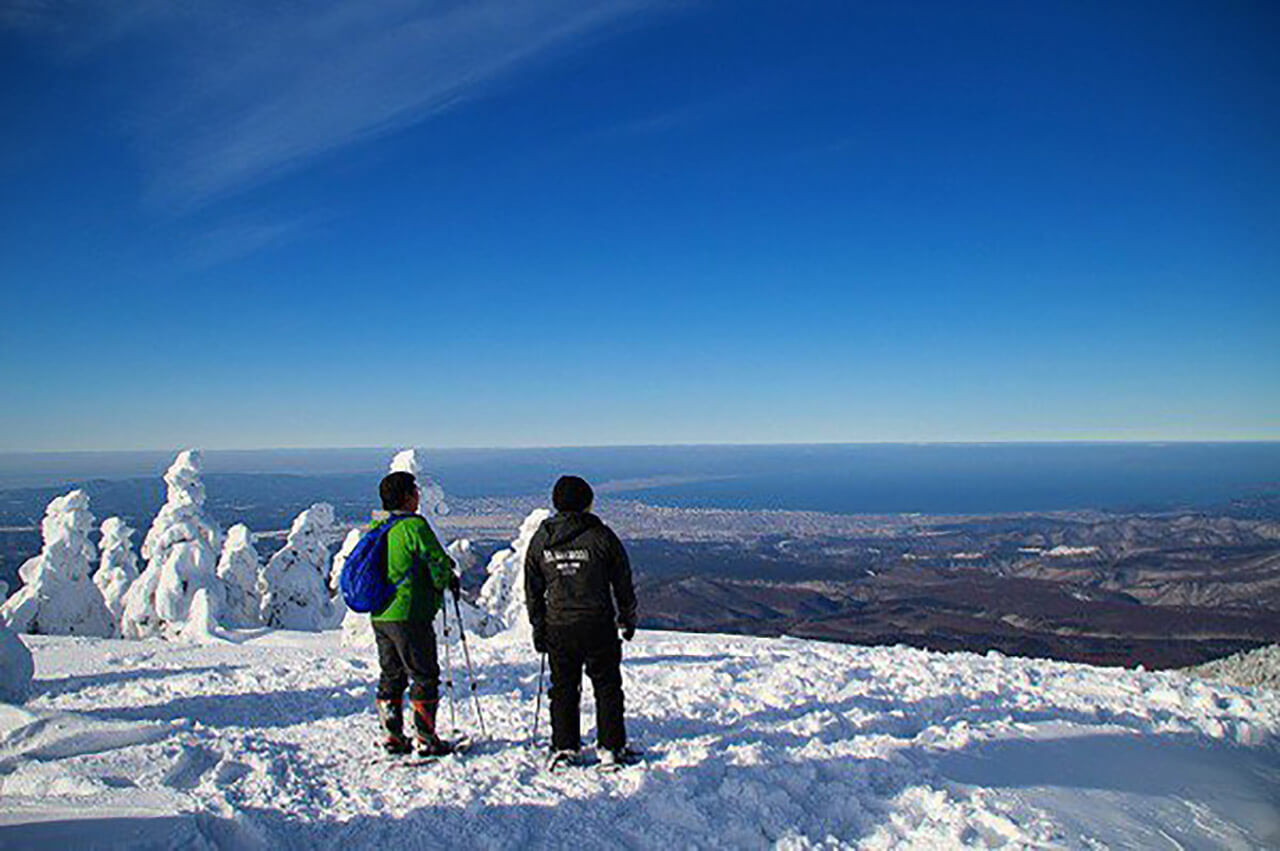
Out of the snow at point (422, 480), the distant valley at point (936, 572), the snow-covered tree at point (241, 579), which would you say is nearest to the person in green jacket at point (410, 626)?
the snow at point (422, 480)

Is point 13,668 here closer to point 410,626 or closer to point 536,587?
point 410,626

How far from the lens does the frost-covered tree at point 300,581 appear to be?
3077cm

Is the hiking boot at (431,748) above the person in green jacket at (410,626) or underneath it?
underneath

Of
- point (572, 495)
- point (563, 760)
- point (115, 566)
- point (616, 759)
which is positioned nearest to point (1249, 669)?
point (616, 759)

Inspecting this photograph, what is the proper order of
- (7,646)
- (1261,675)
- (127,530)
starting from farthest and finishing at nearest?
(127,530)
(1261,675)
(7,646)

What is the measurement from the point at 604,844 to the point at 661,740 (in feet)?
7.25

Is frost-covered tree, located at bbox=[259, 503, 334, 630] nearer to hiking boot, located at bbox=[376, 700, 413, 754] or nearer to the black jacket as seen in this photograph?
hiking boot, located at bbox=[376, 700, 413, 754]

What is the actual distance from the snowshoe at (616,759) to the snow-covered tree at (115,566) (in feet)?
110

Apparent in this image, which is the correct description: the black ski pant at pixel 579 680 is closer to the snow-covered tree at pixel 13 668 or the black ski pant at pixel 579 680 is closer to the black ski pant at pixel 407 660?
the black ski pant at pixel 407 660

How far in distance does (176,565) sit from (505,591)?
1292cm

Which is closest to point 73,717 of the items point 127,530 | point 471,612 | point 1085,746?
point 1085,746

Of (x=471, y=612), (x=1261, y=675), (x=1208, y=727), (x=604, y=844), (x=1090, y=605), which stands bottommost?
(x=1090, y=605)

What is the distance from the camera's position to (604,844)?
14.9 ft

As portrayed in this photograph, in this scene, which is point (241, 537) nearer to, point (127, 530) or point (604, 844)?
point (127, 530)
